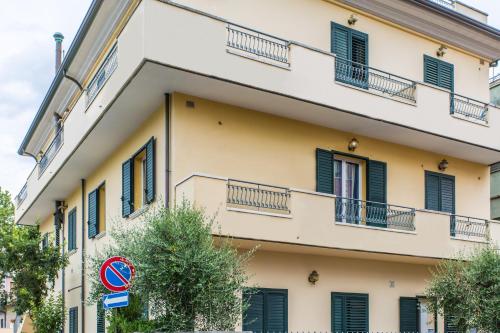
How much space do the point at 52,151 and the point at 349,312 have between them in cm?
1098

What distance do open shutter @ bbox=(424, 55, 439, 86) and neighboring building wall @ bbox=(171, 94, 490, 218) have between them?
2.13m

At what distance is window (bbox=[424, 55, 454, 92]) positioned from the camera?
57.9 ft

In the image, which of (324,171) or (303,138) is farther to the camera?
(324,171)

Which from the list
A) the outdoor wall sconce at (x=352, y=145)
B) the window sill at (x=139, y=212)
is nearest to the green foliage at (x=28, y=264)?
the window sill at (x=139, y=212)

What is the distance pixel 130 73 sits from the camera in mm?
12273

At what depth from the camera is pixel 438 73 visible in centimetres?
1786

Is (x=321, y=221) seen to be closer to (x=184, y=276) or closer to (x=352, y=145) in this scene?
(x=352, y=145)

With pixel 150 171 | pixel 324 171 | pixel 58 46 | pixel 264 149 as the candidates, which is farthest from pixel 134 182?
pixel 58 46

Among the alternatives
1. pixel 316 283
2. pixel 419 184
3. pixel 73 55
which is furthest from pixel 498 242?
pixel 73 55

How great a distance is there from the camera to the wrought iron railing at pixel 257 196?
42.1 feet

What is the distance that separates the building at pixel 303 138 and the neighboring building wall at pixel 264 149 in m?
0.03

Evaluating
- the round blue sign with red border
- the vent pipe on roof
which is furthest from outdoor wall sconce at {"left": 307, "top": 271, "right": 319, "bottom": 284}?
the vent pipe on roof

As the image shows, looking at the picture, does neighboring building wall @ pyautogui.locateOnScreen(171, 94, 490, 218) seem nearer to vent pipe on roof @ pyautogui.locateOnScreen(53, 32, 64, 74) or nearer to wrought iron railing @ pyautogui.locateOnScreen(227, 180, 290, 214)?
wrought iron railing @ pyautogui.locateOnScreen(227, 180, 290, 214)

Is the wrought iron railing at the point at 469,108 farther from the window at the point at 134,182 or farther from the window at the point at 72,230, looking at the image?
the window at the point at 72,230
